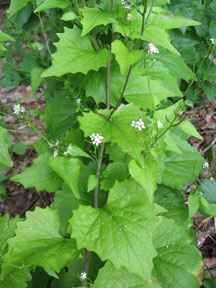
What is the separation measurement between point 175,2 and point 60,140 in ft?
6.04

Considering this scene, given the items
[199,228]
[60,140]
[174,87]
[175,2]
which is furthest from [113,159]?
[175,2]

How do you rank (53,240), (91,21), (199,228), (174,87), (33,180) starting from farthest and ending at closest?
(199,228), (174,87), (33,180), (53,240), (91,21)

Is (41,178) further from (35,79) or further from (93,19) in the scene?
(93,19)

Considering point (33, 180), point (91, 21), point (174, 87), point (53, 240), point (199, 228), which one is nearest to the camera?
point (91, 21)

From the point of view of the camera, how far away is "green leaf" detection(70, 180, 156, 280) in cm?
220

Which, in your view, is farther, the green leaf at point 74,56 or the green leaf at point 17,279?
the green leaf at point 17,279

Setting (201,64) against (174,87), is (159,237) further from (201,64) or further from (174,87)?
(201,64)

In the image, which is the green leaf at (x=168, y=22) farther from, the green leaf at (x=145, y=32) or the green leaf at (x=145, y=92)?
the green leaf at (x=145, y=92)

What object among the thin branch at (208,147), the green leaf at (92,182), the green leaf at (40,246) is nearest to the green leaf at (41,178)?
the green leaf at (40,246)

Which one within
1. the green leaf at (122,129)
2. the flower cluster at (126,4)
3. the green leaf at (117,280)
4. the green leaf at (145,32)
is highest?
the flower cluster at (126,4)

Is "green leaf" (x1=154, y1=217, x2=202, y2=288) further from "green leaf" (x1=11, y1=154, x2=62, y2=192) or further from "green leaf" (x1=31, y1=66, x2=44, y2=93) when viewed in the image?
"green leaf" (x1=31, y1=66, x2=44, y2=93)

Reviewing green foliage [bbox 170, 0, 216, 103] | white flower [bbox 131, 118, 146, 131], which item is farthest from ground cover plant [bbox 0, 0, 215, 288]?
green foliage [bbox 170, 0, 216, 103]

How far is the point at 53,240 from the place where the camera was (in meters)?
2.47

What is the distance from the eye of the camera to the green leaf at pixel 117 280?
8.25 feet
